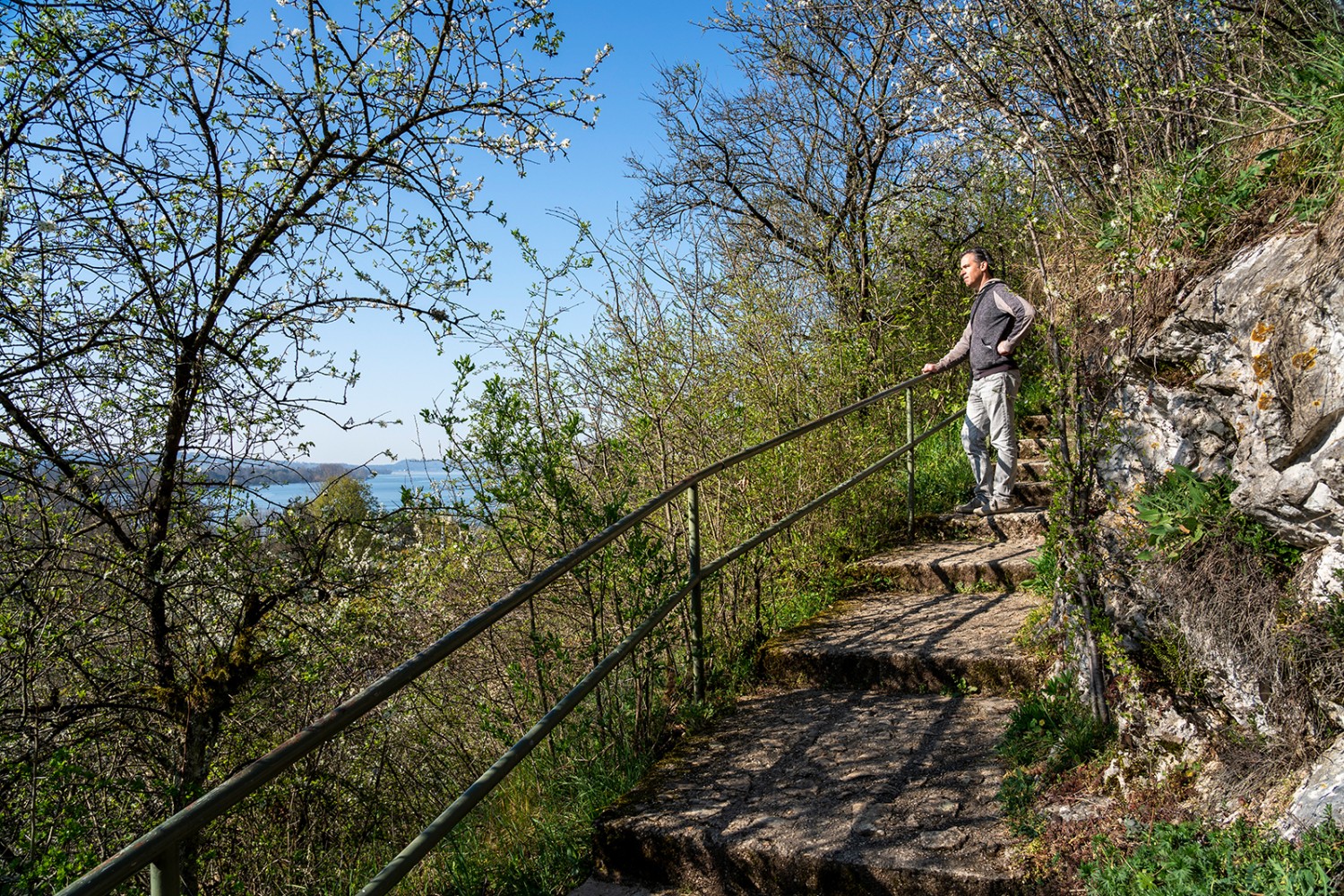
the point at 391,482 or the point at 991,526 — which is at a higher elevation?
the point at 391,482

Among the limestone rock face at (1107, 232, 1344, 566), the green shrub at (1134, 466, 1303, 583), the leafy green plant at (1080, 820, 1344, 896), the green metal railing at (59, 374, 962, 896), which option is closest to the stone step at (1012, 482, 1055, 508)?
the green metal railing at (59, 374, 962, 896)

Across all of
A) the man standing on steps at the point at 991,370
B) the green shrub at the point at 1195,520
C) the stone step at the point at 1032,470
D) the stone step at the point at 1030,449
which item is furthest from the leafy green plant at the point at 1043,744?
the stone step at the point at 1030,449

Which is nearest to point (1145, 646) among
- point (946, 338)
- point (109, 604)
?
point (109, 604)

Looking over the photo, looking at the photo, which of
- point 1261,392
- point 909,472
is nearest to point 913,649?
point 1261,392

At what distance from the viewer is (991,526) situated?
6.41 meters

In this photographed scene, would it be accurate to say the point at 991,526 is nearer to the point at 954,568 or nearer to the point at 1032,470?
the point at 954,568

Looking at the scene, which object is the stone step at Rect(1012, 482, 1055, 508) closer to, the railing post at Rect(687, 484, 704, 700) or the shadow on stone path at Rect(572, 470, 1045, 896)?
the shadow on stone path at Rect(572, 470, 1045, 896)

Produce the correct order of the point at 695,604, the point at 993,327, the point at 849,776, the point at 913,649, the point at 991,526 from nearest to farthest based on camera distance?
1. the point at 849,776
2. the point at 695,604
3. the point at 913,649
4. the point at 993,327
5. the point at 991,526

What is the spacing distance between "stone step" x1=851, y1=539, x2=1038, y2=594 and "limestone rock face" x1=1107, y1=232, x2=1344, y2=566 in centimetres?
189

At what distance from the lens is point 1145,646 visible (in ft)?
11.1

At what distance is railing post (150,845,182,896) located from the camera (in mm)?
1634

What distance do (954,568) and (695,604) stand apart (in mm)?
2146

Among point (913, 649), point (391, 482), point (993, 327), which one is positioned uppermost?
point (993, 327)

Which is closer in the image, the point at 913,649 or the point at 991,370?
the point at 913,649
